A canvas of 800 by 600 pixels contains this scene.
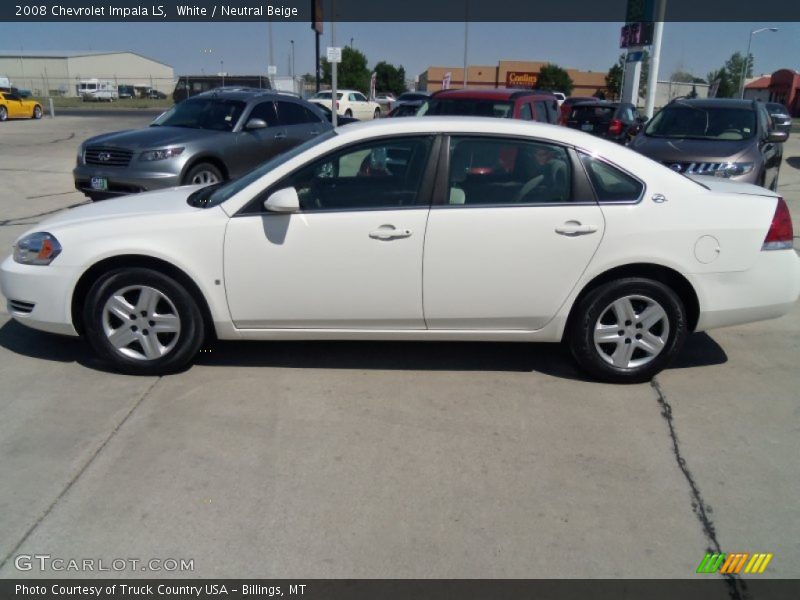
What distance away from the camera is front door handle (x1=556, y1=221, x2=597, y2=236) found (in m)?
4.25

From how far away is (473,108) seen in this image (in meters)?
9.20

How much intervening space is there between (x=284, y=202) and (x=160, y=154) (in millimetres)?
5581

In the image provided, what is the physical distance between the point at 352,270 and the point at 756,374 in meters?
2.83

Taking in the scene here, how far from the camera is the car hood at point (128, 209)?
4453 mm

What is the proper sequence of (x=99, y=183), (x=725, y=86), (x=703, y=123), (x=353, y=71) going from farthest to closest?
1. (x=725, y=86)
2. (x=353, y=71)
3. (x=703, y=123)
4. (x=99, y=183)

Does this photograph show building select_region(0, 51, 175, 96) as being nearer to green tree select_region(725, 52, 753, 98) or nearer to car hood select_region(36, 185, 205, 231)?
green tree select_region(725, 52, 753, 98)

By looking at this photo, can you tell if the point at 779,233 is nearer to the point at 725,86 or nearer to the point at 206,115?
the point at 206,115

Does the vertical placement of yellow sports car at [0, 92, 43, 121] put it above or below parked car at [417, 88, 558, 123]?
below

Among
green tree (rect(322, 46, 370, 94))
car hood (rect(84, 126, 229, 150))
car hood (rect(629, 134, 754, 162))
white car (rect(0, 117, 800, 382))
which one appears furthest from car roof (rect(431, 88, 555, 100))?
green tree (rect(322, 46, 370, 94))

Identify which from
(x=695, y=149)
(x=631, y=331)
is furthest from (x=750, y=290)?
(x=695, y=149)

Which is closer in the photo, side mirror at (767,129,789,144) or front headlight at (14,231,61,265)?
front headlight at (14,231,61,265)

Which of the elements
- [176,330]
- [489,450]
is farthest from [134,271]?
[489,450]

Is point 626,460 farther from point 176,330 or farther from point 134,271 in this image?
point 134,271

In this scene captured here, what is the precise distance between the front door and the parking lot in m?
0.46
